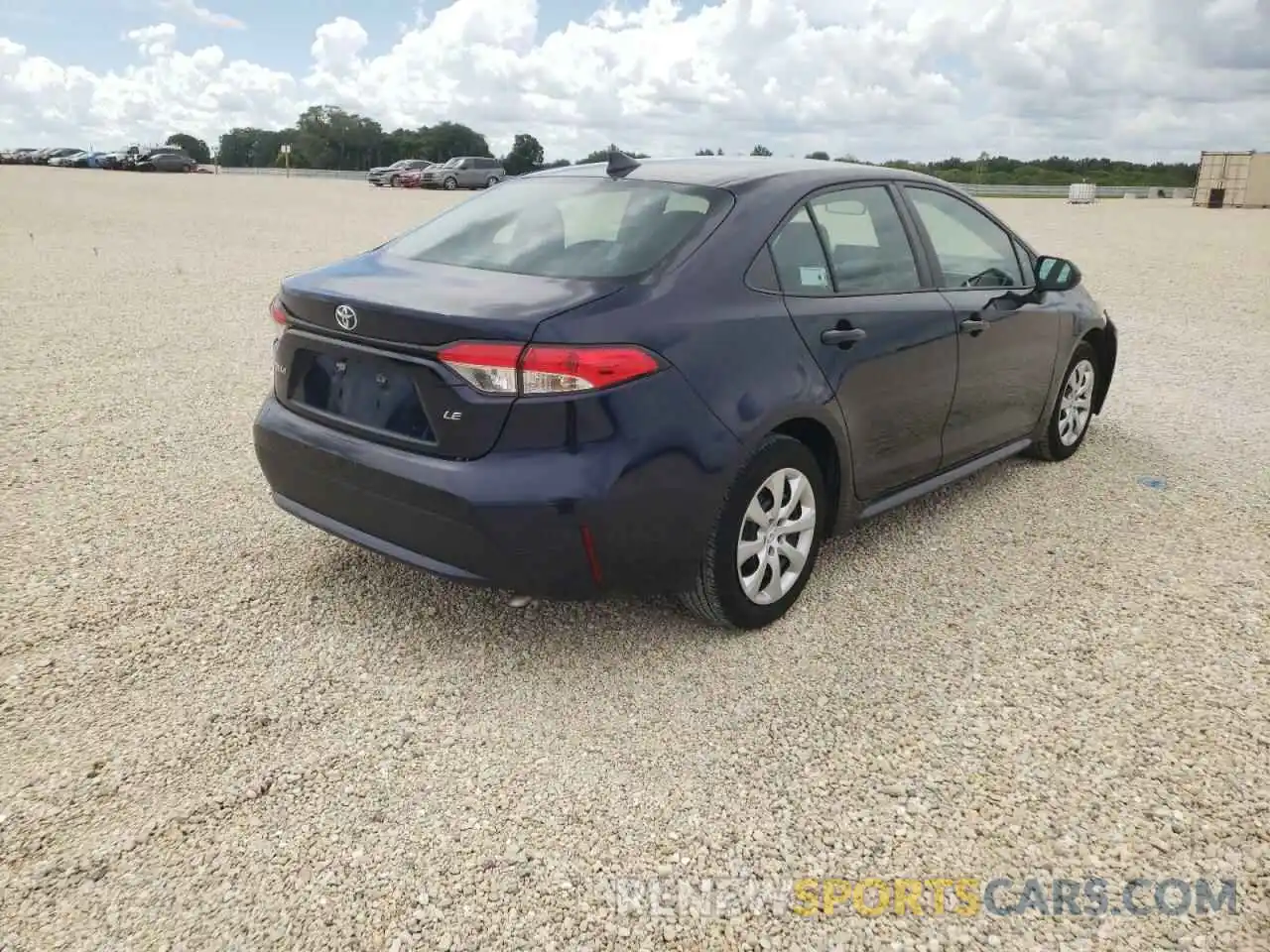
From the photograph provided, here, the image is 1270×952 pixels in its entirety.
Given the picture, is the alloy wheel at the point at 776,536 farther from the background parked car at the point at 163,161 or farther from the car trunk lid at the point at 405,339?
the background parked car at the point at 163,161

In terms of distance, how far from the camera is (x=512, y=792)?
276 centimetres

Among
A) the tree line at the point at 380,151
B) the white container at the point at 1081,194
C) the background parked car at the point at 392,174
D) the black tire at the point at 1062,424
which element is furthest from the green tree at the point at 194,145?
the black tire at the point at 1062,424

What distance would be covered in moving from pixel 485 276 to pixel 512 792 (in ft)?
5.36

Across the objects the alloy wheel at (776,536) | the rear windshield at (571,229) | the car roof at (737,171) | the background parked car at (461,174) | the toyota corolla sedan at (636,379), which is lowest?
the alloy wheel at (776,536)

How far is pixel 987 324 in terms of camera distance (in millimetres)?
4500

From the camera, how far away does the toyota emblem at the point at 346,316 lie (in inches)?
127

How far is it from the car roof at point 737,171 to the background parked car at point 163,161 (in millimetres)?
61841

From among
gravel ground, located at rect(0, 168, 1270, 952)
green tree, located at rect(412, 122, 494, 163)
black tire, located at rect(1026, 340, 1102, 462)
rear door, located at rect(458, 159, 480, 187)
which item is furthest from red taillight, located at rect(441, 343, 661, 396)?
green tree, located at rect(412, 122, 494, 163)

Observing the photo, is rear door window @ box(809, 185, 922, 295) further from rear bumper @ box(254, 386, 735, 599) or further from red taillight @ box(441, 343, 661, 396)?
red taillight @ box(441, 343, 661, 396)

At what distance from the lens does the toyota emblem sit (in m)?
3.22

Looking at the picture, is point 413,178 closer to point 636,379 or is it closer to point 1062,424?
point 1062,424

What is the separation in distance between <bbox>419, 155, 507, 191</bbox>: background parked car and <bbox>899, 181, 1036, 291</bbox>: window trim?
43.4 m

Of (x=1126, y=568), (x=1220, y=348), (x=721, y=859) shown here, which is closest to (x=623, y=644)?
(x=721, y=859)

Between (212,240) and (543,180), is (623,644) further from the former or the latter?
(212,240)
